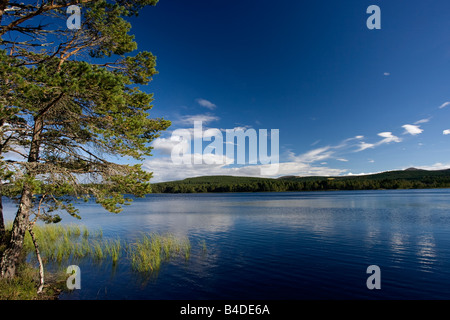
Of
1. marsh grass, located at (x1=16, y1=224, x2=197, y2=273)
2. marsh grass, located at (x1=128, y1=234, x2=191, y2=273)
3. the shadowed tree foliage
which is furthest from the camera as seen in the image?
marsh grass, located at (x1=16, y1=224, x2=197, y2=273)

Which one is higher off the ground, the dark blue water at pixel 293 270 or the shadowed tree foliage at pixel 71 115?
the shadowed tree foliage at pixel 71 115

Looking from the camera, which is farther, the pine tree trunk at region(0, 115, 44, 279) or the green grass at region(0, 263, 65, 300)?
the pine tree trunk at region(0, 115, 44, 279)

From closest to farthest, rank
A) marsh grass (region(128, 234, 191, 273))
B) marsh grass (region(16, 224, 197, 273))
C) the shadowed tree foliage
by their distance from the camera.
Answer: the shadowed tree foliage, marsh grass (region(128, 234, 191, 273)), marsh grass (region(16, 224, 197, 273))

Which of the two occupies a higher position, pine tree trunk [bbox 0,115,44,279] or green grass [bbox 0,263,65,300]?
pine tree trunk [bbox 0,115,44,279]

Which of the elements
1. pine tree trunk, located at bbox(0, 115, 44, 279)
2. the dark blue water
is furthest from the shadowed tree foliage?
the dark blue water

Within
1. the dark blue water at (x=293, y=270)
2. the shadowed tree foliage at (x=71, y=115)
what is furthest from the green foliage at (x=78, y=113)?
the dark blue water at (x=293, y=270)

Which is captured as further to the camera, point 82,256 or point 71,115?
point 82,256

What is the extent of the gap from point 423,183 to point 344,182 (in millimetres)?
50246

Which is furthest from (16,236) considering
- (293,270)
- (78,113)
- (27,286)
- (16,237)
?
(293,270)

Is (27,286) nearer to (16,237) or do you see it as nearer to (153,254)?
(16,237)

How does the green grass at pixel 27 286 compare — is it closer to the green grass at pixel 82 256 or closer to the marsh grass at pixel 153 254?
the green grass at pixel 82 256

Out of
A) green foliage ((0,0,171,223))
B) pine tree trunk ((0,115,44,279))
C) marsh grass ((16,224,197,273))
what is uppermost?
green foliage ((0,0,171,223))

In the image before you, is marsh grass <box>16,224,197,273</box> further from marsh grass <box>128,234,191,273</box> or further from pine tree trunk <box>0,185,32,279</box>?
pine tree trunk <box>0,185,32,279</box>

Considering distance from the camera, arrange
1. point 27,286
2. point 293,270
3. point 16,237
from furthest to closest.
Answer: point 293,270 → point 16,237 → point 27,286
